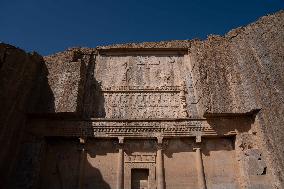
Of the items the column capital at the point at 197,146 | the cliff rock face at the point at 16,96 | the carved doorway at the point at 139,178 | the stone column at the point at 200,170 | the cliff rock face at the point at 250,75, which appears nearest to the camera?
the cliff rock face at the point at 16,96

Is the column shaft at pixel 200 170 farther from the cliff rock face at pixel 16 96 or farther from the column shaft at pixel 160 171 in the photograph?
the cliff rock face at pixel 16 96

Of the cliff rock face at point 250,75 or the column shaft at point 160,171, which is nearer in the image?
the cliff rock face at point 250,75

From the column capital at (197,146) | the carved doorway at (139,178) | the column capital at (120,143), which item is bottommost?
the carved doorway at (139,178)

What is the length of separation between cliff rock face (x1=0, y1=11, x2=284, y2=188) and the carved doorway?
6.39ft

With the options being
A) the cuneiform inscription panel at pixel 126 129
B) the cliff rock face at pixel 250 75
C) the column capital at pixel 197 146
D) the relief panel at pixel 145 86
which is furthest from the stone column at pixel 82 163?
the cliff rock face at pixel 250 75

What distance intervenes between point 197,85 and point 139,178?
114 inches

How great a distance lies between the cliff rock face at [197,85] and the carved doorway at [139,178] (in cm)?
195

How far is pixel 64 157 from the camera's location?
8.78m

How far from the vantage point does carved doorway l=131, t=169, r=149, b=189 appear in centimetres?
850

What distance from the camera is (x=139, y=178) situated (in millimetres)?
8586

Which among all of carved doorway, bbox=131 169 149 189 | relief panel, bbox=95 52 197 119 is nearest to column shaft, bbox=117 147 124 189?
carved doorway, bbox=131 169 149 189

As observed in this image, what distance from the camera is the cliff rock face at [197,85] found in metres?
8.05

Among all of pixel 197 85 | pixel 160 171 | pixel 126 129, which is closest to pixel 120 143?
pixel 126 129

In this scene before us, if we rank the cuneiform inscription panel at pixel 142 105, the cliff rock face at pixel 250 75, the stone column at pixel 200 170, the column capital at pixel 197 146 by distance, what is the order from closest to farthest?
the cliff rock face at pixel 250 75
the stone column at pixel 200 170
the column capital at pixel 197 146
the cuneiform inscription panel at pixel 142 105
